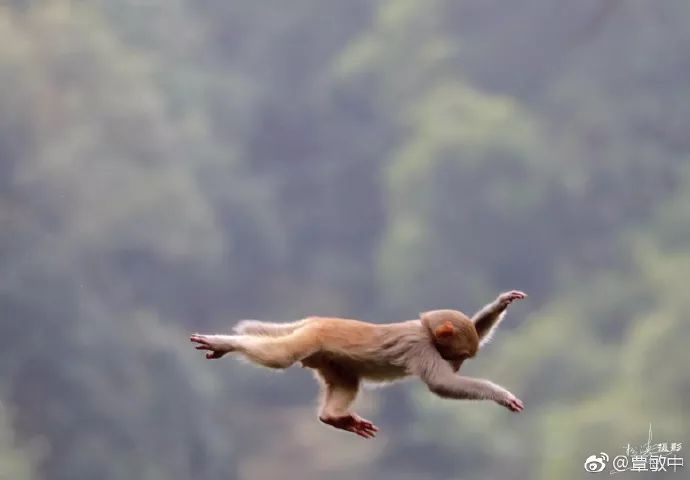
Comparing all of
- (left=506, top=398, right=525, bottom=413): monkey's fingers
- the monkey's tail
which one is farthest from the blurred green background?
(left=506, top=398, right=525, bottom=413): monkey's fingers

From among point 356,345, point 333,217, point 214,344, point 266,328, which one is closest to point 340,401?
point 356,345

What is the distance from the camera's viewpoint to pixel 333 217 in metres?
17.5

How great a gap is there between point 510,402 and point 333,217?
14797 millimetres

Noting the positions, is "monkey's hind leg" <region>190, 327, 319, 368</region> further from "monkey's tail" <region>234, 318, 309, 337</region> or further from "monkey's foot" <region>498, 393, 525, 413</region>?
"monkey's foot" <region>498, 393, 525, 413</region>

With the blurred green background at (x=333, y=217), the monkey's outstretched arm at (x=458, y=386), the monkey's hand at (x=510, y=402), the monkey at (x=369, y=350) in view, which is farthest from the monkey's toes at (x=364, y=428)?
the blurred green background at (x=333, y=217)

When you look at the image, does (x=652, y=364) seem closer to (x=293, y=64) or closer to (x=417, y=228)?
(x=417, y=228)

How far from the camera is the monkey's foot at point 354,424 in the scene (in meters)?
2.81

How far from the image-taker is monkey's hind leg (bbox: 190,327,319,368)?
2758 mm

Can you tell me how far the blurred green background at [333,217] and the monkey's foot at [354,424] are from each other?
7.01 metres

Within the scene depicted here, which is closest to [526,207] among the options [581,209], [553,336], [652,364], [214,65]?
[581,209]

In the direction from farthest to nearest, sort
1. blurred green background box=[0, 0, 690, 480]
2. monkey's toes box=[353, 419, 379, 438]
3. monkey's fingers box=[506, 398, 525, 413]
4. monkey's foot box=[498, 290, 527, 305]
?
blurred green background box=[0, 0, 690, 480]
monkey's foot box=[498, 290, 527, 305]
monkey's toes box=[353, 419, 379, 438]
monkey's fingers box=[506, 398, 525, 413]

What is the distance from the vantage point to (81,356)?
37.0 ft

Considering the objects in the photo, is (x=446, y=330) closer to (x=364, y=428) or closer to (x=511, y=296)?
(x=511, y=296)

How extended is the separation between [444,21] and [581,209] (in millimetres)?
3724
